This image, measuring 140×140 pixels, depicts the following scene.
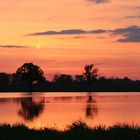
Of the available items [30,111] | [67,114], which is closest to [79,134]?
[67,114]

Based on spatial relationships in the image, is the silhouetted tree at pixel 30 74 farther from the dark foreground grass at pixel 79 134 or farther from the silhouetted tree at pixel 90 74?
the dark foreground grass at pixel 79 134

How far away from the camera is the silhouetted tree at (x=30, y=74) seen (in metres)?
124

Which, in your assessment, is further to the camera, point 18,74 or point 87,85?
point 87,85

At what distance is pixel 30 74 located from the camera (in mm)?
123500

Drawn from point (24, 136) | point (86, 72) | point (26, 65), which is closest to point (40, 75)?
point (26, 65)

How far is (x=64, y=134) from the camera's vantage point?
16.7 meters

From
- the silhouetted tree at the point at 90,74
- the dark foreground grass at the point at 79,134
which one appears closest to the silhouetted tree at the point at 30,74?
the silhouetted tree at the point at 90,74

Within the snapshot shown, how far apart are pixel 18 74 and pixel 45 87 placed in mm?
24910

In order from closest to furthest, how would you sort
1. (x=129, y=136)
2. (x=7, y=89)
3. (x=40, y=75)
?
(x=129, y=136) < (x=40, y=75) < (x=7, y=89)

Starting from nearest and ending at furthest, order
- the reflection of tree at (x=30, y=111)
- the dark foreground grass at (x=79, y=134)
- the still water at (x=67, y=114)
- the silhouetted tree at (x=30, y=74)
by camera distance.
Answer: the dark foreground grass at (x=79, y=134) → the still water at (x=67, y=114) → the reflection of tree at (x=30, y=111) → the silhouetted tree at (x=30, y=74)

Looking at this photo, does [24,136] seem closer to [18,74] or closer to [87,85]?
[18,74]

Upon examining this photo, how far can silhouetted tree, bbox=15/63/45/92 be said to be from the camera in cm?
12356

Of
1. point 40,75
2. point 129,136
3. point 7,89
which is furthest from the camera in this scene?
point 7,89

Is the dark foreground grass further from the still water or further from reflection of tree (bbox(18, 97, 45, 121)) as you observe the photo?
reflection of tree (bbox(18, 97, 45, 121))
